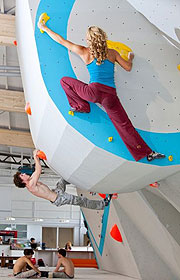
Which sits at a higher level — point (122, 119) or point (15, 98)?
point (15, 98)

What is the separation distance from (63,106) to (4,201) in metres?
21.4

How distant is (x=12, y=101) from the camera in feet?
37.6

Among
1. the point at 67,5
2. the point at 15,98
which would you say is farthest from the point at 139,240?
the point at 67,5

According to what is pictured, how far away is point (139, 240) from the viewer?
971 cm

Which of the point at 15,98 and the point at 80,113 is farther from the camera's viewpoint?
the point at 15,98

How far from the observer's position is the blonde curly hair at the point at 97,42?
4453 mm

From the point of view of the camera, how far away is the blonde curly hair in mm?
4453

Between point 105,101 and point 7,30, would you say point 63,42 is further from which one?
point 7,30

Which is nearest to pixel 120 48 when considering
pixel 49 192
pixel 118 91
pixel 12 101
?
pixel 118 91

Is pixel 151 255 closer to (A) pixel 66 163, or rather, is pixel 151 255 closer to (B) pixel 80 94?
(A) pixel 66 163

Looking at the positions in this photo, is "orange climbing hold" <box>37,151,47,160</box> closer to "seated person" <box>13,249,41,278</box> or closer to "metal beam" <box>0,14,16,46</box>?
"metal beam" <box>0,14,16,46</box>

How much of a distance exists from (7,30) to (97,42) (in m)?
4.47

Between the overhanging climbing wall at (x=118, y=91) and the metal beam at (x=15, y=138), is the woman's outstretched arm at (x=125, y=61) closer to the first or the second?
the overhanging climbing wall at (x=118, y=91)

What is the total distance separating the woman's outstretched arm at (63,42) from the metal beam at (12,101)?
6.63 m
